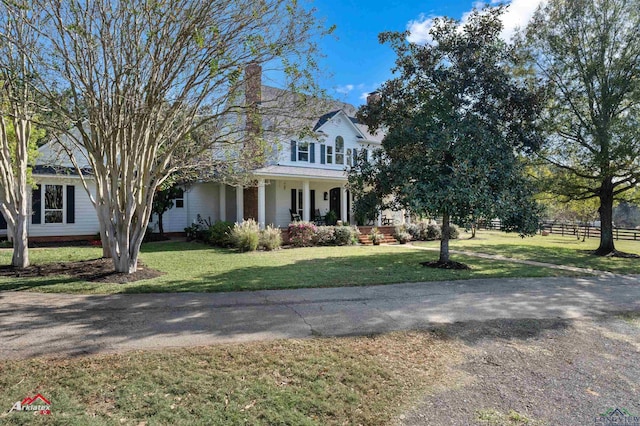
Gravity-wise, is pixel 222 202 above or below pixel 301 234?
above

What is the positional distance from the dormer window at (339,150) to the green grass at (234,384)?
1774 cm

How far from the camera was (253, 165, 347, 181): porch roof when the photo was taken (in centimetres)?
1729

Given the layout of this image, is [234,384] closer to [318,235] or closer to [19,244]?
[19,244]

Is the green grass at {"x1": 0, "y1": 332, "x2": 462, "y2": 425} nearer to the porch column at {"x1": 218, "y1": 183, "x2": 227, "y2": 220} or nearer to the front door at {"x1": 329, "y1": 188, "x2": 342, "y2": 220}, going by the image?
the porch column at {"x1": 218, "y1": 183, "x2": 227, "y2": 220}

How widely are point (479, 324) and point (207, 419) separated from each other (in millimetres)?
4449

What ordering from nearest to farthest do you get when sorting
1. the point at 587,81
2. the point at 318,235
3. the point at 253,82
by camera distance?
the point at 253,82
the point at 587,81
the point at 318,235

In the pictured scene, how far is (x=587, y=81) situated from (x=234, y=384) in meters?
18.2

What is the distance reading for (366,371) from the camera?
3982 millimetres

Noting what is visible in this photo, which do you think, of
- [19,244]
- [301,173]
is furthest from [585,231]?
[19,244]

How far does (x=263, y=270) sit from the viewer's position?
10156 millimetres

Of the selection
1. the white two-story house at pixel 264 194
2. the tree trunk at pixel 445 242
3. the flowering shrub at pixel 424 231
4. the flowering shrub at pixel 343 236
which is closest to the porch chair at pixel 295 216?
the white two-story house at pixel 264 194

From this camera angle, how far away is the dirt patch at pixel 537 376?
3258 mm

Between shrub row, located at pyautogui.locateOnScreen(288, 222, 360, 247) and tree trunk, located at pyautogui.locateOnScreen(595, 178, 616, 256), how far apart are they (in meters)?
11.3

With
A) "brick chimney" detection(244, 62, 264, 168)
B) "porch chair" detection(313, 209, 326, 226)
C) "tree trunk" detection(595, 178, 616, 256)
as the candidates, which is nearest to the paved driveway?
Result: "brick chimney" detection(244, 62, 264, 168)
